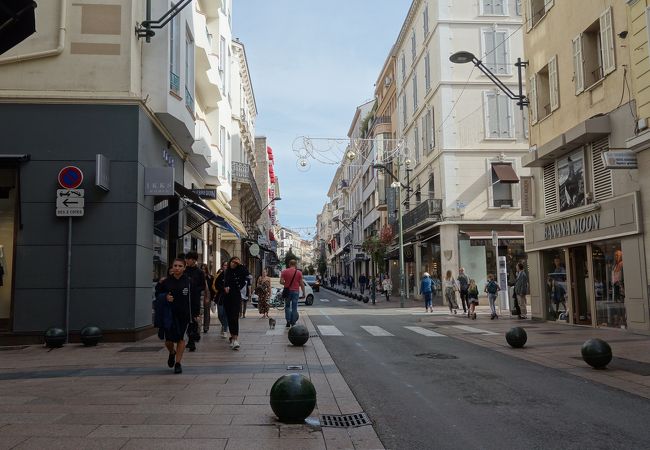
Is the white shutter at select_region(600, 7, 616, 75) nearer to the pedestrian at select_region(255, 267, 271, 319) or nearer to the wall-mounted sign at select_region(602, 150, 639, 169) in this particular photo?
the wall-mounted sign at select_region(602, 150, 639, 169)

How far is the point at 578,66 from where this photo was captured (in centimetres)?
1605

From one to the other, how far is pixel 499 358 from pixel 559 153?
8649mm

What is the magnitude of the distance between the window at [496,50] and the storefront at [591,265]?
14.5 m

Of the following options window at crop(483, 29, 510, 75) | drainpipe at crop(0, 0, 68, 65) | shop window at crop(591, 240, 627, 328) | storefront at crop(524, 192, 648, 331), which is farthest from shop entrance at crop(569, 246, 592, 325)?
window at crop(483, 29, 510, 75)

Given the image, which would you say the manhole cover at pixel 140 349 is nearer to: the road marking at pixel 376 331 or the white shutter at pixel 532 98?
the road marking at pixel 376 331

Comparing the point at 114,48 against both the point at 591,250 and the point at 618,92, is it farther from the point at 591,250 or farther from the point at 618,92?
the point at 591,250

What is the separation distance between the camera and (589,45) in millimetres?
15953

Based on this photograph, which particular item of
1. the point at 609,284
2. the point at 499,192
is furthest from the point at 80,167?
the point at 499,192

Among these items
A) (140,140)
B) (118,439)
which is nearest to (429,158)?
(140,140)

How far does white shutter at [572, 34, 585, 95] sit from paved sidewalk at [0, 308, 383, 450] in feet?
33.5

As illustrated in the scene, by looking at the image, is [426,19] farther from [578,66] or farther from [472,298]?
[578,66]

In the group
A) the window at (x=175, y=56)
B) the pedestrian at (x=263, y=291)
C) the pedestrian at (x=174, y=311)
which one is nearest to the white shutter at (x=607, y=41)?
the window at (x=175, y=56)

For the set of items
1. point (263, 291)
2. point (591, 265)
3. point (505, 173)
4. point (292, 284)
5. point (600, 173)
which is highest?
point (505, 173)

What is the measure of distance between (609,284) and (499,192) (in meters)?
16.5
